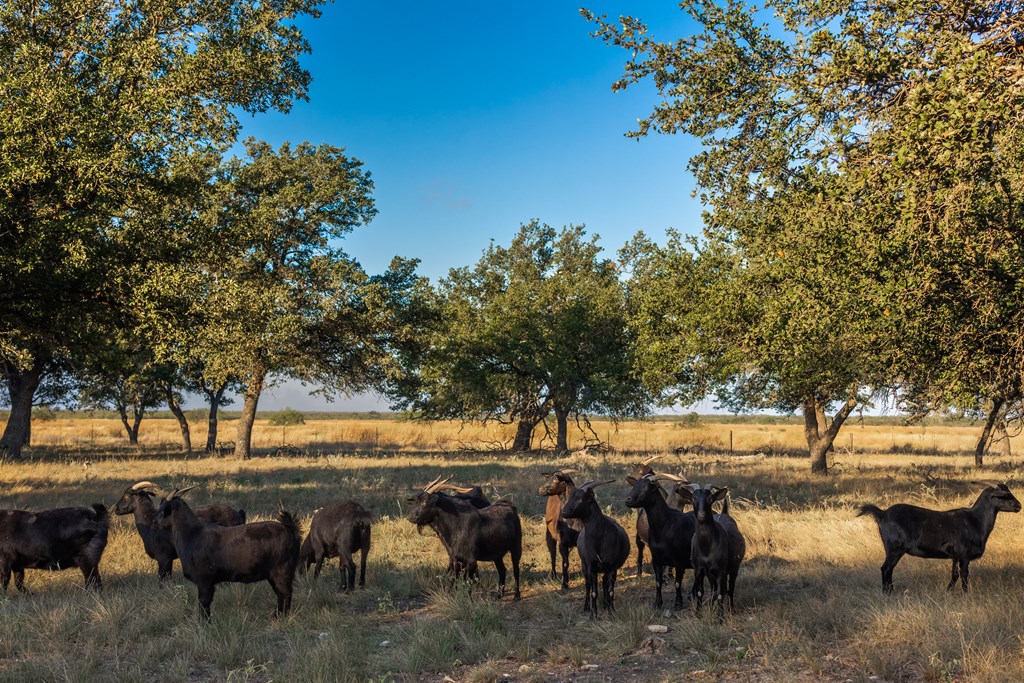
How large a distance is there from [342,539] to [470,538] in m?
1.99

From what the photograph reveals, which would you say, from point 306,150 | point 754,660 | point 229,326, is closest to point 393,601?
point 754,660

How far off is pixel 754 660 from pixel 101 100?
1708 cm

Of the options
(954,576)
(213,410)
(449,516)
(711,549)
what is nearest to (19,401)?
(213,410)

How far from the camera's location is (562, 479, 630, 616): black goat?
32.4 ft

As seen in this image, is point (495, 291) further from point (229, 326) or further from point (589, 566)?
point (589, 566)

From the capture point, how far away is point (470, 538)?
1082cm

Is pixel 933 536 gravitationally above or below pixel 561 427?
below

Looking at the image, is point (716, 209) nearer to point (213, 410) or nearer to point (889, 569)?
point (889, 569)

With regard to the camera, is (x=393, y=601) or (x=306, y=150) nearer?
(x=393, y=601)

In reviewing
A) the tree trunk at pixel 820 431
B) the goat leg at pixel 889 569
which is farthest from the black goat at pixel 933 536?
the tree trunk at pixel 820 431

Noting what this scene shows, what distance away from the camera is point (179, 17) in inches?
757

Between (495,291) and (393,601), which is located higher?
(495,291)

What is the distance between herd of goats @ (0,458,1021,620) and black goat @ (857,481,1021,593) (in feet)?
0.05

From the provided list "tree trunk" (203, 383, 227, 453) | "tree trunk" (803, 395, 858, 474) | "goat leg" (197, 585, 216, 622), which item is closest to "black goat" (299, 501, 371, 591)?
"goat leg" (197, 585, 216, 622)
